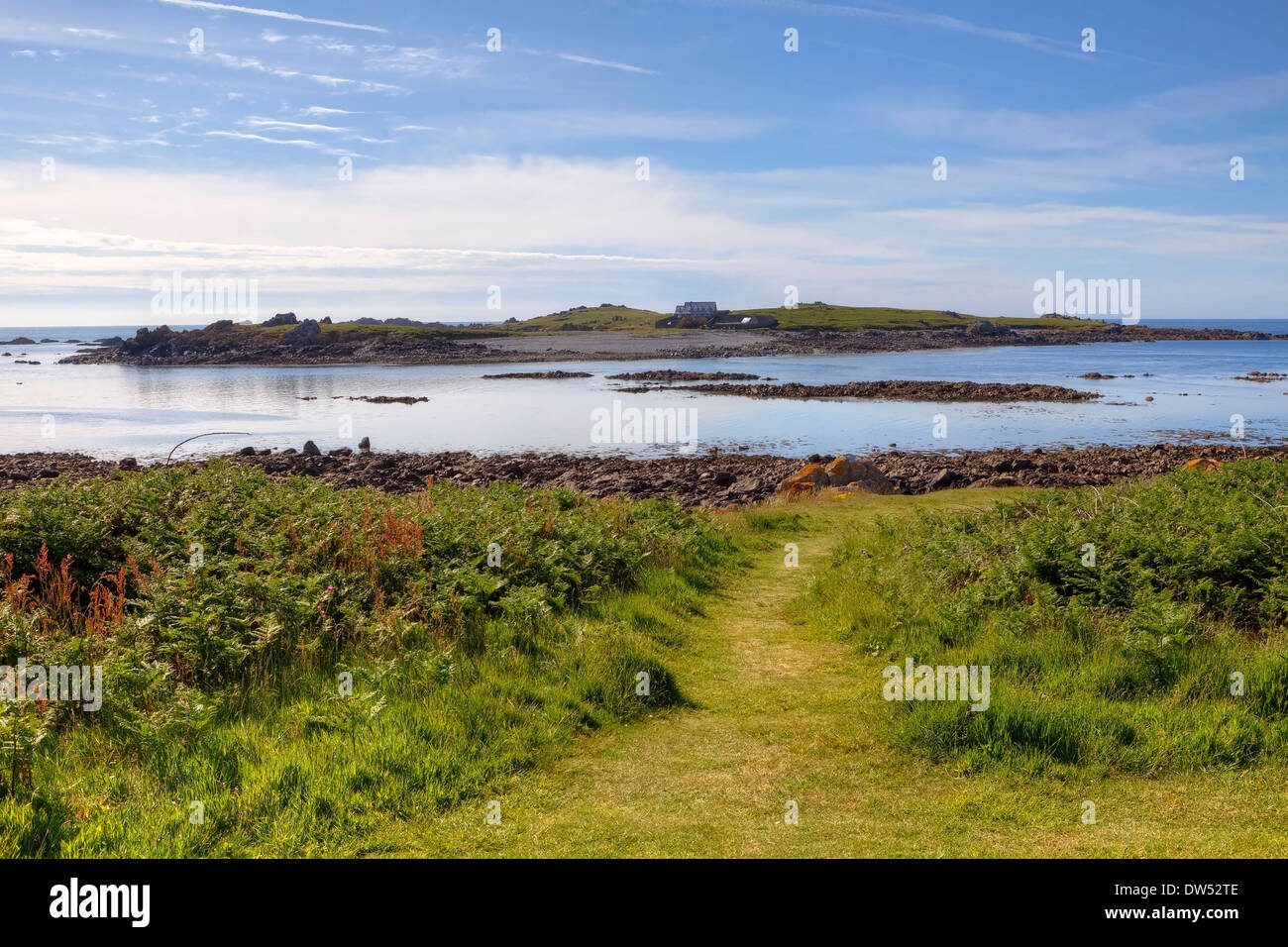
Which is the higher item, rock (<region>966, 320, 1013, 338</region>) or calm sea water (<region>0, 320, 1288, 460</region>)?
rock (<region>966, 320, 1013, 338</region>)

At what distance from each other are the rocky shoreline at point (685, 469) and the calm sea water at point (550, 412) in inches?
142

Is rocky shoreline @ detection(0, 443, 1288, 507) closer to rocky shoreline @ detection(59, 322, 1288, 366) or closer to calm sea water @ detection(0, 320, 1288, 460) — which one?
calm sea water @ detection(0, 320, 1288, 460)

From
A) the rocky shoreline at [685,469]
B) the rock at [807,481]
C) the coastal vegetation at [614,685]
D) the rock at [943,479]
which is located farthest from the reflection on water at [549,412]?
the coastal vegetation at [614,685]

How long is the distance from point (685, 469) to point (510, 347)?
362 feet

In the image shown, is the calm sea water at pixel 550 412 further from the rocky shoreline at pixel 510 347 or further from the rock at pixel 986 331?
the rock at pixel 986 331

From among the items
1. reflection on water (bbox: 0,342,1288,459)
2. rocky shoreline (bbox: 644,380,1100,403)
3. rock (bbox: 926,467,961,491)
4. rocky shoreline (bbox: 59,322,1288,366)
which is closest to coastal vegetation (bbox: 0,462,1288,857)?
rock (bbox: 926,467,961,491)

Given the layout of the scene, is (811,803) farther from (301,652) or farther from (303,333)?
(303,333)

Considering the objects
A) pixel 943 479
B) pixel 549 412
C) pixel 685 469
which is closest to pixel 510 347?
pixel 549 412

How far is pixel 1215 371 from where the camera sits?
302 feet

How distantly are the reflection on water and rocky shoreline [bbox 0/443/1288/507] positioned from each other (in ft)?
12.4

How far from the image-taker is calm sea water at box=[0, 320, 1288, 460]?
146 ft

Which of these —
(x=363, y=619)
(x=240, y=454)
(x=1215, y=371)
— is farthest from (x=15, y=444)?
(x=1215, y=371)

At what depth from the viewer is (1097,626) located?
9.35 metres
